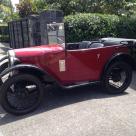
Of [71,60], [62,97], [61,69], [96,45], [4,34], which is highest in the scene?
[96,45]

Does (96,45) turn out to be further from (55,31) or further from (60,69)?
(55,31)

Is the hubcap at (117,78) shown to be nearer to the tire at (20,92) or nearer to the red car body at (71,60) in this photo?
the red car body at (71,60)

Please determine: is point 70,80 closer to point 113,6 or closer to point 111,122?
point 111,122

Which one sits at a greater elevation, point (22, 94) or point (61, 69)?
point (61, 69)

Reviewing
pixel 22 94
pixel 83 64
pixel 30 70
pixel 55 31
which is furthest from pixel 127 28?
pixel 22 94

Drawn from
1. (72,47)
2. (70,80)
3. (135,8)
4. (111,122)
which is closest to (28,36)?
(135,8)

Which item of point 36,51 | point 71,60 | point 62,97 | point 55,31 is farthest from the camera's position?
point 55,31

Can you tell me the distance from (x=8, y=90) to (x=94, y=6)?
35.7ft

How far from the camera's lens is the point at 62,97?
6363 mm

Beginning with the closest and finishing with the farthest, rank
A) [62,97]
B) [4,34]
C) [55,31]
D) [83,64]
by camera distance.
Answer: [83,64] < [62,97] < [55,31] < [4,34]

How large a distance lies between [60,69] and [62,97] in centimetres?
81

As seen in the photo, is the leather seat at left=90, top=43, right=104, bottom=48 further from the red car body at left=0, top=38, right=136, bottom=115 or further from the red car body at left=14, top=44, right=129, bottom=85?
the red car body at left=14, top=44, right=129, bottom=85

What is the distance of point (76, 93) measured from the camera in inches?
258

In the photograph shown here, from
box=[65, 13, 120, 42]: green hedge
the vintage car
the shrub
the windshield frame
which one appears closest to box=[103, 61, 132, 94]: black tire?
the vintage car
